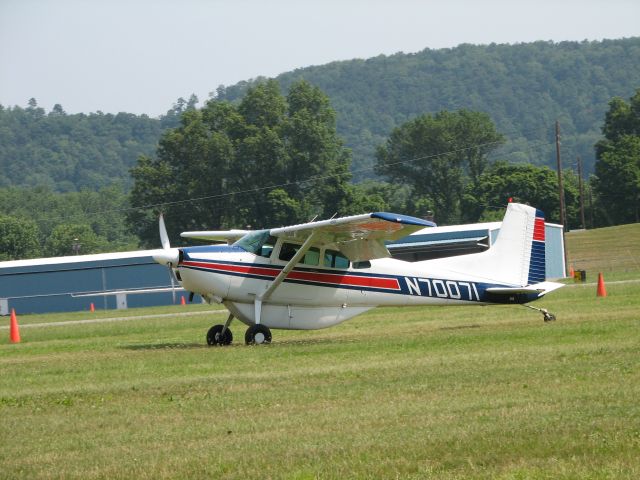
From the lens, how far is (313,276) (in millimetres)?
20438

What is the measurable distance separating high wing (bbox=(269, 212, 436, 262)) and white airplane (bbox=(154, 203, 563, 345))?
19mm

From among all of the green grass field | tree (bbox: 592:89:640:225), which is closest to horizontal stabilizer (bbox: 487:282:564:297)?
the green grass field

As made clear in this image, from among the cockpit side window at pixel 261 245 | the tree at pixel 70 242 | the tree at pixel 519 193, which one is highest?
the cockpit side window at pixel 261 245

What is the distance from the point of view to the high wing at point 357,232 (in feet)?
60.0

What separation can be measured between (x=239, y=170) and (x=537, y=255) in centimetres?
7147

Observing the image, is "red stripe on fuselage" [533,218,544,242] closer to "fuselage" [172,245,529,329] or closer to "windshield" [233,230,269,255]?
"fuselage" [172,245,529,329]

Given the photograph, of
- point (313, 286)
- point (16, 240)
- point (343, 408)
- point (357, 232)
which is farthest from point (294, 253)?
point (16, 240)

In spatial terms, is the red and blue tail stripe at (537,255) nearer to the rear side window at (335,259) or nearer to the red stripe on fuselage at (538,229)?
the red stripe on fuselage at (538,229)

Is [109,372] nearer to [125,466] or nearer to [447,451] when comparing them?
[125,466]

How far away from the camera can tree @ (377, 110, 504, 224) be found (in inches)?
4390

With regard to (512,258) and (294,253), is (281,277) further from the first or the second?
(512,258)

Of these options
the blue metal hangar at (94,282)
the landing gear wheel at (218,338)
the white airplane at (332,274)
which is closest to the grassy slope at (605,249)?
the blue metal hangar at (94,282)

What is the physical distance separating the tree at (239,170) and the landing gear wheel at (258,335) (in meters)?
67.0

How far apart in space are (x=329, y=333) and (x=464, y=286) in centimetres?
316
